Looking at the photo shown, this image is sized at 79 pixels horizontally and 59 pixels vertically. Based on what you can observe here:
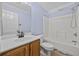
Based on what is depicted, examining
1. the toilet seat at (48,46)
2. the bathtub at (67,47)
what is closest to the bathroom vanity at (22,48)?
the toilet seat at (48,46)

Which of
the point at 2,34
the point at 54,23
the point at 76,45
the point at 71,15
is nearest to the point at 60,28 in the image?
the point at 54,23

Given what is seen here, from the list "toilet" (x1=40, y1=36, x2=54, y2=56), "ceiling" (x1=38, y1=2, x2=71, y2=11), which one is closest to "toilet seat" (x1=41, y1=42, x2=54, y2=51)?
"toilet" (x1=40, y1=36, x2=54, y2=56)

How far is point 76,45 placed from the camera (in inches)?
59.3

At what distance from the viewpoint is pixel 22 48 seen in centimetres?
134

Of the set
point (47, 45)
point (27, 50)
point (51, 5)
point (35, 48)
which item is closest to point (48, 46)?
point (47, 45)

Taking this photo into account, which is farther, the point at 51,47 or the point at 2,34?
the point at 51,47

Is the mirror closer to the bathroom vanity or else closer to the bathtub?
the bathroom vanity

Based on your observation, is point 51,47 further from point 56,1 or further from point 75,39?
point 56,1

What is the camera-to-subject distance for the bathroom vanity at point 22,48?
1.14 metres

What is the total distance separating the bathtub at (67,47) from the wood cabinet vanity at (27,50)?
A: 0.23 meters

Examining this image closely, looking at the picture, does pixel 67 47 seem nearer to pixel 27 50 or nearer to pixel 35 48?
pixel 35 48

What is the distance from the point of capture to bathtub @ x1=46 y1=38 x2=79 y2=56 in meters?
1.52

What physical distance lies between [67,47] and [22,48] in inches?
29.9

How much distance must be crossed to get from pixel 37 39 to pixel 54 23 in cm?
41
